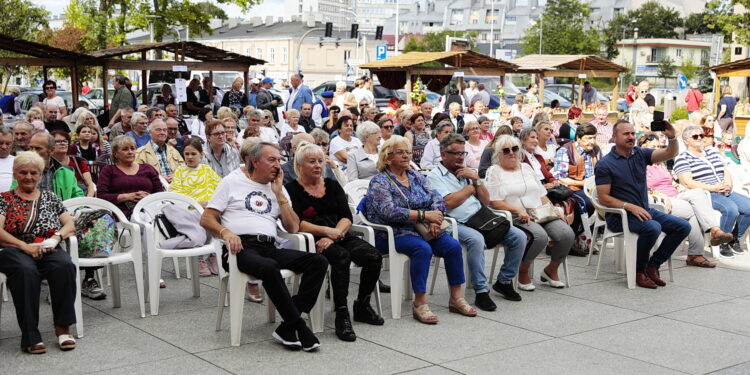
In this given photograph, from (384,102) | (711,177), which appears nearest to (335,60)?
(384,102)

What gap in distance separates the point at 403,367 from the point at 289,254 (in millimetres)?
1143

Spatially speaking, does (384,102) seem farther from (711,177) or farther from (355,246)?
(355,246)

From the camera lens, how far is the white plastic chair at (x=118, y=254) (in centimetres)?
641

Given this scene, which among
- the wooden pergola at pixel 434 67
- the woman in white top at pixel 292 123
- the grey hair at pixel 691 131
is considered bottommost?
the woman in white top at pixel 292 123

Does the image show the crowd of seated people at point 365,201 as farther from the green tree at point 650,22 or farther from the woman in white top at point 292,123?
the green tree at point 650,22

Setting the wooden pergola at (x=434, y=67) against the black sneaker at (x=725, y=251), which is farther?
the wooden pergola at (x=434, y=67)

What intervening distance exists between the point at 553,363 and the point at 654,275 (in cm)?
292

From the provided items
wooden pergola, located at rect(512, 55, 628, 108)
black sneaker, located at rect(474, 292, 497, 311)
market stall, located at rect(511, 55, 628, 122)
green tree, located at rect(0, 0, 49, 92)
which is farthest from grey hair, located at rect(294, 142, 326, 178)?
green tree, located at rect(0, 0, 49, 92)

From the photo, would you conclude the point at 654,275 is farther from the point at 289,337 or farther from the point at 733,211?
the point at 289,337

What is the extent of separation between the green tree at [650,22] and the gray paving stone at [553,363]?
114m

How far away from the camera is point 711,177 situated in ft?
31.4

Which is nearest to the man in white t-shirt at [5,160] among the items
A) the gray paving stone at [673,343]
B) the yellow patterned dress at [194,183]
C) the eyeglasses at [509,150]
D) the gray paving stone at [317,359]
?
the yellow patterned dress at [194,183]

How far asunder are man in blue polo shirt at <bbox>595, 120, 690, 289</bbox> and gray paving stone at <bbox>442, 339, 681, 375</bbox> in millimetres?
2317

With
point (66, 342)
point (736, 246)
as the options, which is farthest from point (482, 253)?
point (736, 246)
